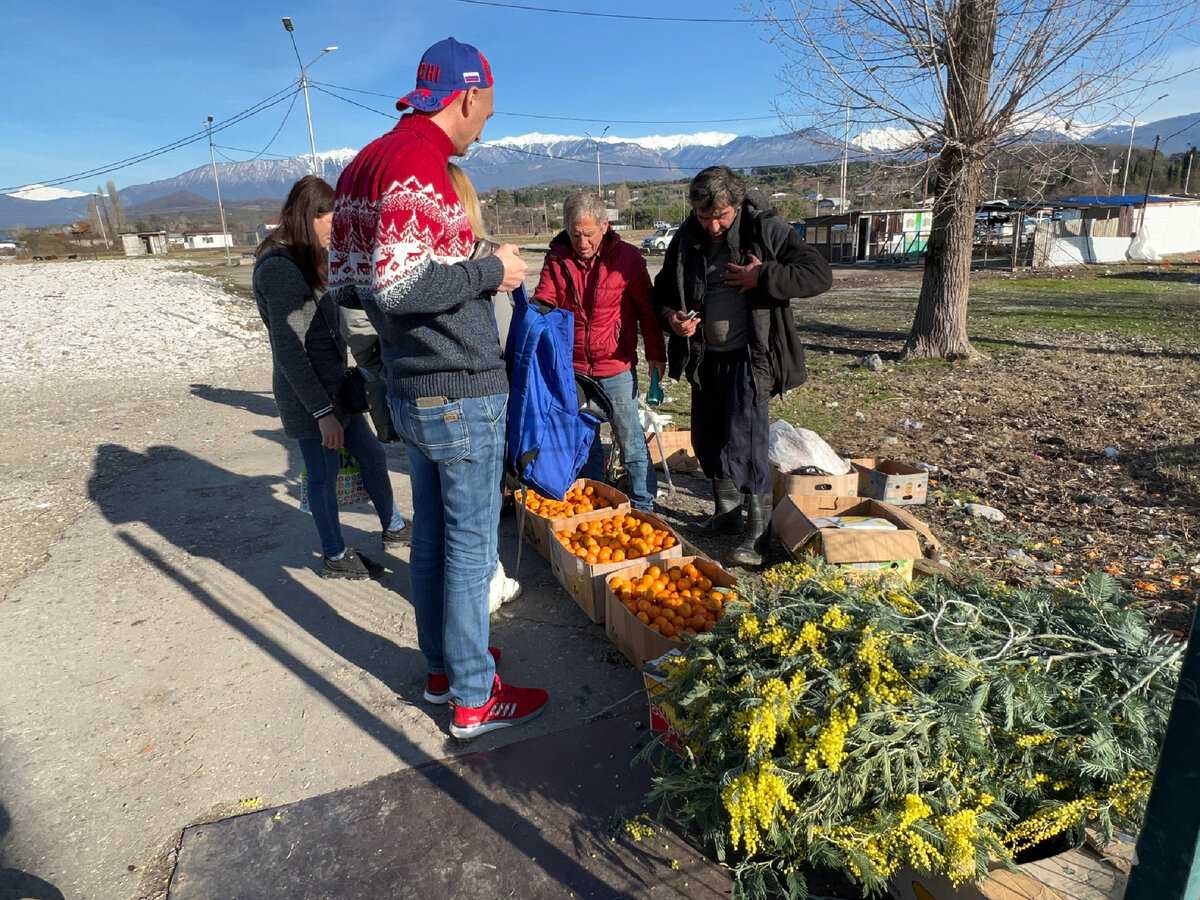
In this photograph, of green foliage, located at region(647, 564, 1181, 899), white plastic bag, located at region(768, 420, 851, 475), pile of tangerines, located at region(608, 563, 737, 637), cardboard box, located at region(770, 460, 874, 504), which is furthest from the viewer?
white plastic bag, located at region(768, 420, 851, 475)

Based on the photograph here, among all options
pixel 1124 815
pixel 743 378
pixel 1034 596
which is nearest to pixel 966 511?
pixel 743 378

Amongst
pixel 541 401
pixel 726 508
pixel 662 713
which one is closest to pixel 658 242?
pixel 726 508

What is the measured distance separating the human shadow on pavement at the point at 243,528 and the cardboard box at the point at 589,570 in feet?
2.70

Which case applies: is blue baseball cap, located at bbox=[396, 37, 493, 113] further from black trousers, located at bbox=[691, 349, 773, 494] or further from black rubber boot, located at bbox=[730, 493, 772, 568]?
black rubber boot, located at bbox=[730, 493, 772, 568]

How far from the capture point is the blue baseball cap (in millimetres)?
2148

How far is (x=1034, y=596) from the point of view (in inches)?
91.7

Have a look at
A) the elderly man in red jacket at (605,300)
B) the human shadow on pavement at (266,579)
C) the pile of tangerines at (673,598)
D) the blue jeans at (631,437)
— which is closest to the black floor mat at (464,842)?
the human shadow on pavement at (266,579)

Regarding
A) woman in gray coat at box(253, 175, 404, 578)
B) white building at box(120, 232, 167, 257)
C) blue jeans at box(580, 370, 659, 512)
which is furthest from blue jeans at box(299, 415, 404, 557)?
white building at box(120, 232, 167, 257)

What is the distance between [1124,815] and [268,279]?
3.73 m

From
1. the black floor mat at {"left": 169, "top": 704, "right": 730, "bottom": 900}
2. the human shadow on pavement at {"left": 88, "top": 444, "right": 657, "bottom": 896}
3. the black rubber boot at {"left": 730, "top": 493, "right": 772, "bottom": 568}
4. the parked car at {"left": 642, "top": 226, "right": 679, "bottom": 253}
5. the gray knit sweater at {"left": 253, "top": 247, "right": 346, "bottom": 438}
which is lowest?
the black floor mat at {"left": 169, "top": 704, "right": 730, "bottom": 900}

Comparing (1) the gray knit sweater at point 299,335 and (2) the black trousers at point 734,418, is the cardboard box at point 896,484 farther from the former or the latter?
(1) the gray knit sweater at point 299,335

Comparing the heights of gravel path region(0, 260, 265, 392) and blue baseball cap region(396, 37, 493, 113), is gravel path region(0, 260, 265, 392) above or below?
below

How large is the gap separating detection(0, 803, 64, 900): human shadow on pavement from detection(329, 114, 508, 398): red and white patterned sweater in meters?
1.81

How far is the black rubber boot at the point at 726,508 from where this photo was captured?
14.3 ft
